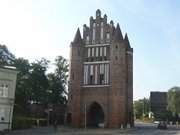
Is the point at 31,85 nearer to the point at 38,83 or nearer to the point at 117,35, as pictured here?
the point at 38,83

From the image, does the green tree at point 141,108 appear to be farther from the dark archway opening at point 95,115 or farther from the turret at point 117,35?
the turret at point 117,35

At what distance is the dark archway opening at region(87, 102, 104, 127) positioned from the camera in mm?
67688

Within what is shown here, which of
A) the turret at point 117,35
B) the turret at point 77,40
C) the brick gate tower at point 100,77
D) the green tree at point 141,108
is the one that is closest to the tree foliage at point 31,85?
the brick gate tower at point 100,77

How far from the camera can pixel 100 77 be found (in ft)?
218

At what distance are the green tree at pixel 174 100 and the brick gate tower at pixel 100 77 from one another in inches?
1337

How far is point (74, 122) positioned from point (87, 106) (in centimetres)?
386

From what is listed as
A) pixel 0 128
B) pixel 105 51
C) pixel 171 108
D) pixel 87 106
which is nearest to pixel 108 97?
pixel 87 106

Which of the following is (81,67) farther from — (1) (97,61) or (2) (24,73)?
(2) (24,73)

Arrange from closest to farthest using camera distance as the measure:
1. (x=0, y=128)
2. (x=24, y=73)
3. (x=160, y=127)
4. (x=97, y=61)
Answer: (x=0, y=128) → (x=160, y=127) → (x=97, y=61) → (x=24, y=73)

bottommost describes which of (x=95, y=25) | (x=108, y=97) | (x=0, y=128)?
(x=0, y=128)

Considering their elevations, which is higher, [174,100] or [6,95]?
[174,100]

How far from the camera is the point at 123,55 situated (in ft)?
218

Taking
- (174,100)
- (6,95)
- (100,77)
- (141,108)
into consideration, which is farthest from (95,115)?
(141,108)

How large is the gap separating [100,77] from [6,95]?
78.5 feet
